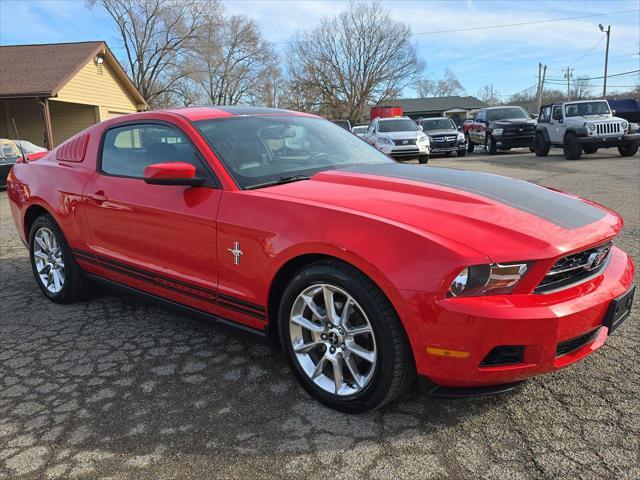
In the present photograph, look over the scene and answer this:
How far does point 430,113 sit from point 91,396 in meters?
74.6

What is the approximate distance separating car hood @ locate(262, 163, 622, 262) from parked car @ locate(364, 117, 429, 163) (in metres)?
13.2

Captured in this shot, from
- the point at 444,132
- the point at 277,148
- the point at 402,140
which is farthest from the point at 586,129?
the point at 277,148

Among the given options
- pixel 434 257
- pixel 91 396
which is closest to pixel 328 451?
pixel 434 257

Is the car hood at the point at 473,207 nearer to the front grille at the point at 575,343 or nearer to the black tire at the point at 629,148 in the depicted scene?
the front grille at the point at 575,343

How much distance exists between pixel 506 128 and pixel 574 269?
19.4 meters

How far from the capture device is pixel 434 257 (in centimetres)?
210

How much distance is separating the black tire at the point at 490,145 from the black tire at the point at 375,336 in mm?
19761

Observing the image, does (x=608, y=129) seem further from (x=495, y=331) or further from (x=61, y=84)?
(x=61, y=84)

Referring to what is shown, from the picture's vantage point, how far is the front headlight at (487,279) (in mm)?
2076

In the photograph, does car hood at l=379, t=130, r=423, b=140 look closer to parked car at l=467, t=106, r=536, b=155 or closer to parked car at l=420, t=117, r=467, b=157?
parked car at l=420, t=117, r=467, b=157

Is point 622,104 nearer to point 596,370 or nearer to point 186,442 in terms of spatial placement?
point 596,370

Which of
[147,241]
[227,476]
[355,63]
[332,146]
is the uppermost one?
[355,63]

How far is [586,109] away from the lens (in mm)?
16812

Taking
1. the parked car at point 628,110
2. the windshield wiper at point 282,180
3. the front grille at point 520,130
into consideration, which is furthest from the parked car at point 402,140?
the windshield wiper at point 282,180
